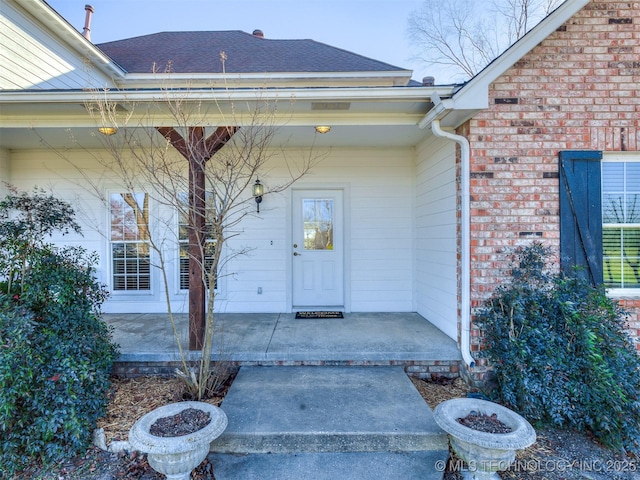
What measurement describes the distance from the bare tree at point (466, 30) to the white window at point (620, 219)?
8.75 metres

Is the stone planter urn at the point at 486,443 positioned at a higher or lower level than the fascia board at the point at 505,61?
lower

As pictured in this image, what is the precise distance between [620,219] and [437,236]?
75.2 inches

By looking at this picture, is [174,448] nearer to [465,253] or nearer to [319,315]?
[465,253]

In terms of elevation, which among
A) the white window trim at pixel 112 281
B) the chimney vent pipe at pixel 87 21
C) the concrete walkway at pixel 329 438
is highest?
the chimney vent pipe at pixel 87 21

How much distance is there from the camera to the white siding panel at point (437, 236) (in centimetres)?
392

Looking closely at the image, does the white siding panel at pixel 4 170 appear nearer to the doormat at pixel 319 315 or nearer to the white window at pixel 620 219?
the doormat at pixel 319 315

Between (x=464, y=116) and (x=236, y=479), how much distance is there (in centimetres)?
→ 387

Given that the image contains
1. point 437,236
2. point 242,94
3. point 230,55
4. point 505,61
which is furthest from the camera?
point 230,55

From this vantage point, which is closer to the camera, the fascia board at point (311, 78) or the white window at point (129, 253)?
the white window at point (129, 253)

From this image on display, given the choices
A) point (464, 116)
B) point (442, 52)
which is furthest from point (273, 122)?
point (442, 52)

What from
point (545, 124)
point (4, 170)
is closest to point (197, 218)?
point (545, 124)

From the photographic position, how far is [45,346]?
273 cm

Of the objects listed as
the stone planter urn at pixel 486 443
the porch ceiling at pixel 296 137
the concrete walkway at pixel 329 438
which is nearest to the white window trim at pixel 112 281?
the porch ceiling at pixel 296 137

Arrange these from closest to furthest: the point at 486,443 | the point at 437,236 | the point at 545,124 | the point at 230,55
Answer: the point at 486,443
the point at 545,124
the point at 437,236
the point at 230,55
